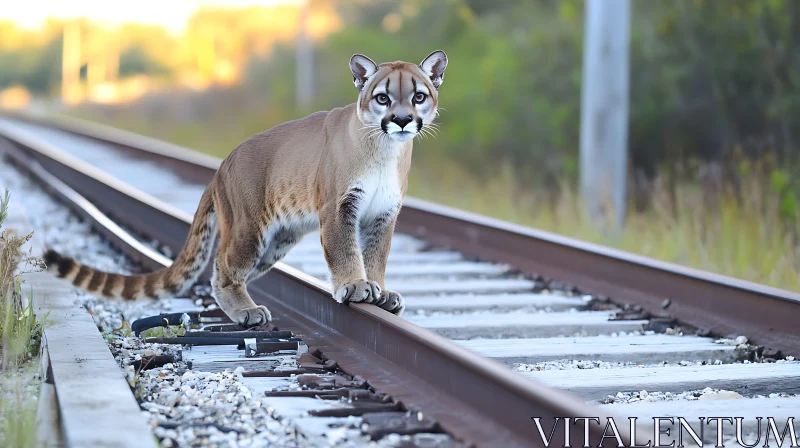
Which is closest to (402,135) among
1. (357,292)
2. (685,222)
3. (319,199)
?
(319,199)

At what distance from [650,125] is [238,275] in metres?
10.7

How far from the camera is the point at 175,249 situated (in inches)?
313

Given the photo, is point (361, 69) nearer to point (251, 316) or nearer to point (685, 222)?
point (251, 316)

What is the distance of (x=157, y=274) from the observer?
18.5 feet

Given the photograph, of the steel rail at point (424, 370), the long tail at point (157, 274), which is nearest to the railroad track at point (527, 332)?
the steel rail at point (424, 370)

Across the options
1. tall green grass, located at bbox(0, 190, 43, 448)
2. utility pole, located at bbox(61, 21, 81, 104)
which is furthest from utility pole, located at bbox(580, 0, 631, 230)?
utility pole, located at bbox(61, 21, 81, 104)

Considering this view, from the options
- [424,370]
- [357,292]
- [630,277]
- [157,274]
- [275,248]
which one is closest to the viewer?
[424,370]

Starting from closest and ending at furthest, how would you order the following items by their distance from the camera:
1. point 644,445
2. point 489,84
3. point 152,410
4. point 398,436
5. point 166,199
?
point 644,445, point 398,436, point 152,410, point 166,199, point 489,84

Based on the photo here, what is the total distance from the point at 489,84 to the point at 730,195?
348 inches

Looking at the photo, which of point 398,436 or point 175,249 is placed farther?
point 175,249

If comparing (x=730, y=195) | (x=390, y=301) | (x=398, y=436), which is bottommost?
(x=398, y=436)

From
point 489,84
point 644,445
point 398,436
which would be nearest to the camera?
point 644,445

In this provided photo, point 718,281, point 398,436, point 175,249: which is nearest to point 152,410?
point 398,436

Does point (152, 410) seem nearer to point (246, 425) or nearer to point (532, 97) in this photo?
point (246, 425)
